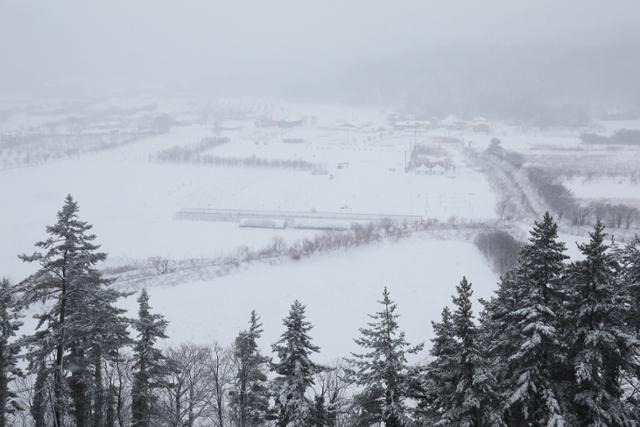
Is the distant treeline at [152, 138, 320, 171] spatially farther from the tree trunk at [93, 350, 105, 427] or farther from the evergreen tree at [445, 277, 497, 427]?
the evergreen tree at [445, 277, 497, 427]

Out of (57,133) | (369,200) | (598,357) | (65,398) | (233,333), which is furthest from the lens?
(57,133)

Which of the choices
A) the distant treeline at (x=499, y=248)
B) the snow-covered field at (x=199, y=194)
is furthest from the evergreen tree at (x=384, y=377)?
the snow-covered field at (x=199, y=194)

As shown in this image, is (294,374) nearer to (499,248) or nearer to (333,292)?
(333,292)

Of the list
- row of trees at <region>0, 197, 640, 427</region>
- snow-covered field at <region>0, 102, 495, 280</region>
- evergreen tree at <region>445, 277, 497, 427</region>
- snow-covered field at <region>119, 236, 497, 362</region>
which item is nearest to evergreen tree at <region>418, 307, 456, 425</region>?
row of trees at <region>0, 197, 640, 427</region>

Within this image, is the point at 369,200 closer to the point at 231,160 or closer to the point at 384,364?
the point at 231,160

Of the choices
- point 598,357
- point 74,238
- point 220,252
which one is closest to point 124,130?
point 220,252


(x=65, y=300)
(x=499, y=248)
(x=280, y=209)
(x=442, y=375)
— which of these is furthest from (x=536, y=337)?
(x=280, y=209)

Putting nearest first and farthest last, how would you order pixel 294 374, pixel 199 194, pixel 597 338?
pixel 597 338 < pixel 294 374 < pixel 199 194
